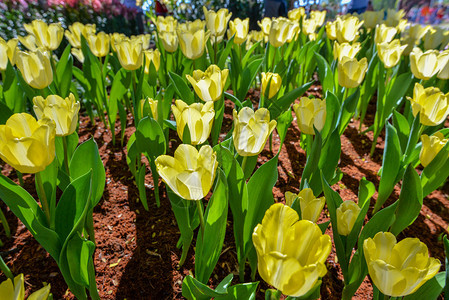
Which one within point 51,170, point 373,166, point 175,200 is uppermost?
point 51,170

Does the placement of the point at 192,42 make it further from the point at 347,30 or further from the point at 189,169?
the point at 347,30

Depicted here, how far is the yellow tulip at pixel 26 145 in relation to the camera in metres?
0.75

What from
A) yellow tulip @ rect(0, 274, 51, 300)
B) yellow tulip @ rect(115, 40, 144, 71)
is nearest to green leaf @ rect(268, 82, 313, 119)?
yellow tulip @ rect(115, 40, 144, 71)

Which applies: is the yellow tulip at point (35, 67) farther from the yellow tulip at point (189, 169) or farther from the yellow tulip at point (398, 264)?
the yellow tulip at point (398, 264)

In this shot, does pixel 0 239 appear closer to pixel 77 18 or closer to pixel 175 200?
pixel 175 200

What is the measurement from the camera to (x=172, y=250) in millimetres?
1268

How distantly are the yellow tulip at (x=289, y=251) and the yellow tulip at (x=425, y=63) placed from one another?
1.29m

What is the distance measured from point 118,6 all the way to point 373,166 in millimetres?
5702

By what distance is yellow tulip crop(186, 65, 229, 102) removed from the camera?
3.94 ft

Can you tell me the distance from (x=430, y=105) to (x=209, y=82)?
31.6 inches

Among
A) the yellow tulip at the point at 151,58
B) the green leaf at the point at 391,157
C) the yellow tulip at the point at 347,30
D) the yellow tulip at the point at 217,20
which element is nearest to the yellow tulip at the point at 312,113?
the green leaf at the point at 391,157

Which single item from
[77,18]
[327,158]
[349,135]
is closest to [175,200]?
[327,158]

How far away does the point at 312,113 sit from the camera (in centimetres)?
117

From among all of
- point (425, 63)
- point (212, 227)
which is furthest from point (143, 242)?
point (425, 63)
